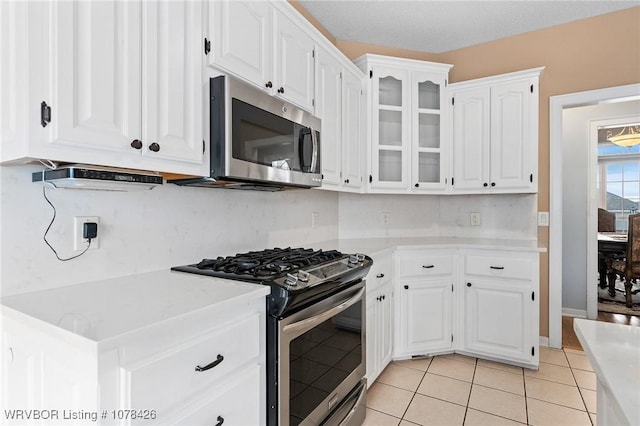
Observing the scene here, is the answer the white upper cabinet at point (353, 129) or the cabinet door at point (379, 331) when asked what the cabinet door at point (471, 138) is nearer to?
the white upper cabinet at point (353, 129)

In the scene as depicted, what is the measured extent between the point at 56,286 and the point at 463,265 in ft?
8.45

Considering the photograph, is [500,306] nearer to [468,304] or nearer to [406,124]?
[468,304]

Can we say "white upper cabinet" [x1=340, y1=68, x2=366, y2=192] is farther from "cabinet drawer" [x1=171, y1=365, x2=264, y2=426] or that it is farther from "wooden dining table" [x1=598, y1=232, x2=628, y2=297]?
"wooden dining table" [x1=598, y1=232, x2=628, y2=297]

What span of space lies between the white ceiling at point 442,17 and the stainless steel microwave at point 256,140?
4.30ft

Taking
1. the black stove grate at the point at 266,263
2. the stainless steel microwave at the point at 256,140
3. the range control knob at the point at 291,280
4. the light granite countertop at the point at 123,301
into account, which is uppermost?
the stainless steel microwave at the point at 256,140

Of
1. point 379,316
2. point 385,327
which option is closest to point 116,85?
point 379,316

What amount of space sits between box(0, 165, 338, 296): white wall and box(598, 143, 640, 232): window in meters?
6.97

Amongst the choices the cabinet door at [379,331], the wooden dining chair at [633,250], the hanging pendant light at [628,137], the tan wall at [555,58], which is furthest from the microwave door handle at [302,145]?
the hanging pendant light at [628,137]

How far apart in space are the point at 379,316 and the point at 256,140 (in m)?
1.46

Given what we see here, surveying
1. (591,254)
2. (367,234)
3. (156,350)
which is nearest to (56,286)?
(156,350)

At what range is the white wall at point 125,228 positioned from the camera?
113 cm

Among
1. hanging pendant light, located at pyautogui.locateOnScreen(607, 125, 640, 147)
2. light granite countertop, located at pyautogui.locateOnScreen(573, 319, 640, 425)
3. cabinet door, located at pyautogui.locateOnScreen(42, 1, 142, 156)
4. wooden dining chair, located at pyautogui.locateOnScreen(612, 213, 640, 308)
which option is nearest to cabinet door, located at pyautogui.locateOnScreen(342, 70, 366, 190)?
cabinet door, located at pyautogui.locateOnScreen(42, 1, 142, 156)

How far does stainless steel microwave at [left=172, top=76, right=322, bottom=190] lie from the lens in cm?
141

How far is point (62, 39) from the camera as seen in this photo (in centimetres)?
96
